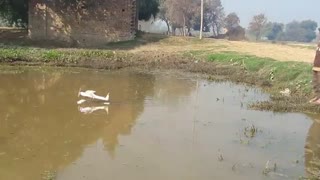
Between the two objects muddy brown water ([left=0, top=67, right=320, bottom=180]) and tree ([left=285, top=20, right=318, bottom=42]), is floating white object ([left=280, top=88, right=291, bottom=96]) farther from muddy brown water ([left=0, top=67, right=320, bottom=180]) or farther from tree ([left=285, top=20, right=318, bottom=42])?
tree ([left=285, top=20, right=318, bottom=42])

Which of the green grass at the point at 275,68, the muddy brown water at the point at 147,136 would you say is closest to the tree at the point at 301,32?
the green grass at the point at 275,68

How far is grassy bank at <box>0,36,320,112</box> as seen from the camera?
649 inches

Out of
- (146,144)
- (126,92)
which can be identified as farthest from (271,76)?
(146,144)

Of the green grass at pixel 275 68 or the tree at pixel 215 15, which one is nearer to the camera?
the green grass at pixel 275 68

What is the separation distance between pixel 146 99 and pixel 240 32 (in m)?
36.8

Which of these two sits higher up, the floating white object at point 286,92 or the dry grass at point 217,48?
the dry grass at point 217,48

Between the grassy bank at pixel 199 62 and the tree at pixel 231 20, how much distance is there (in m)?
37.0

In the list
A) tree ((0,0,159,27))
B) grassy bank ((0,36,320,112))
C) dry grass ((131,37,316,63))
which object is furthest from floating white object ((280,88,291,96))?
tree ((0,0,159,27))

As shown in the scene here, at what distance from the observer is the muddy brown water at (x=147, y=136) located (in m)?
7.70

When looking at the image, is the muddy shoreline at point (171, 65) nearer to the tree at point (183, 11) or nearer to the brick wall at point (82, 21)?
the brick wall at point (82, 21)

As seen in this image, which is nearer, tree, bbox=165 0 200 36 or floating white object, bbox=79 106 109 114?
floating white object, bbox=79 106 109 114

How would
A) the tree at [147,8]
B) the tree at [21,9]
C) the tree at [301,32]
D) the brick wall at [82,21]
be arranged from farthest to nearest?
the tree at [301,32] < the tree at [147,8] < the tree at [21,9] < the brick wall at [82,21]

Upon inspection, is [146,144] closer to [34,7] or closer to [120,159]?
[120,159]

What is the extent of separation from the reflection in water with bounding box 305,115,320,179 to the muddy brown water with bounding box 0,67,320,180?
0.06ft
